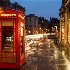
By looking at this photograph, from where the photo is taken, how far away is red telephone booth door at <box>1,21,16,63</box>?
1269 cm

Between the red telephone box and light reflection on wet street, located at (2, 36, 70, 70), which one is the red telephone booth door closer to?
the red telephone box

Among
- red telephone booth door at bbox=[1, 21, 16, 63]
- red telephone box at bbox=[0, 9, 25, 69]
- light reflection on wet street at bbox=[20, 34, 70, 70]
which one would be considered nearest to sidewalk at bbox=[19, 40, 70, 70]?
light reflection on wet street at bbox=[20, 34, 70, 70]

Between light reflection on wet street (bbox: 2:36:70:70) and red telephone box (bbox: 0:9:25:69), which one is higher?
red telephone box (bbox: 0:9:25:69)

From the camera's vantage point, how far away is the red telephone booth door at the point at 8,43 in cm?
1269

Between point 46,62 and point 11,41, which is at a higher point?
Answer: point 11,41

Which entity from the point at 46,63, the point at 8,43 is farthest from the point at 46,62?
the point at 8,43

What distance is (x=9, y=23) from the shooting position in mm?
12727

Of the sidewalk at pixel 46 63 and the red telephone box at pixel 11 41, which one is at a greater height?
the red telephone box at pixel 11 41

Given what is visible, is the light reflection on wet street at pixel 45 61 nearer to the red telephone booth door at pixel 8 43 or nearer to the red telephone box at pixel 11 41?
the red telephone box at pixel 11 41

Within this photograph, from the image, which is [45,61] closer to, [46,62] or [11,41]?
[46,62]

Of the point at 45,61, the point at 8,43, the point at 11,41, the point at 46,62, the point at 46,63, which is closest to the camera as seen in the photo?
the point at 11,41

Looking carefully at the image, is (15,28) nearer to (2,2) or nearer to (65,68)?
(65,68)

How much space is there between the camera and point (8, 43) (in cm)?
1298

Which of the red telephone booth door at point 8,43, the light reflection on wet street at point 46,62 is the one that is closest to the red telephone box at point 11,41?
the red telephone booth door at point 8,43
